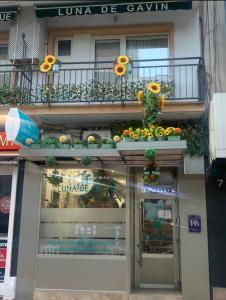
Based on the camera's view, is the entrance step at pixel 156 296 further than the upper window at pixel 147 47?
No

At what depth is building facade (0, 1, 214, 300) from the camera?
382 inches

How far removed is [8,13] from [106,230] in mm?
5842

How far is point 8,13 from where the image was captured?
35.7 ft

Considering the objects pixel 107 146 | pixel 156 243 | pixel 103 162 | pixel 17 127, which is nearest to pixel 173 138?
pixel 107 146

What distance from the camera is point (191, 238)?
379 inches

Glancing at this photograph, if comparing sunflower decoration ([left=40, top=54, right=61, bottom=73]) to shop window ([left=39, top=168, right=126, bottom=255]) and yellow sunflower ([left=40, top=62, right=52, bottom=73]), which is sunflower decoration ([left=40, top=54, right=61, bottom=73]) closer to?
yellow sunflower ([left=40, top=62, right=52, bottom=73])

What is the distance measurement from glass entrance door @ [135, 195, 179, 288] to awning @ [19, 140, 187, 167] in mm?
1134

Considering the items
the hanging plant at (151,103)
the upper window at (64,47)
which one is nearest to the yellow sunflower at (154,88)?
the hanging plant at (151,103)

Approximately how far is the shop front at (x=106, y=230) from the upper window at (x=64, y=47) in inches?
117

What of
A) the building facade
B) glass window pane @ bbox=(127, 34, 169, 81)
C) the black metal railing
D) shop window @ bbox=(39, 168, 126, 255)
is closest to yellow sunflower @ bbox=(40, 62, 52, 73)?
the building facade

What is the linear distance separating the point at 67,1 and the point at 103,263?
6.29 metres

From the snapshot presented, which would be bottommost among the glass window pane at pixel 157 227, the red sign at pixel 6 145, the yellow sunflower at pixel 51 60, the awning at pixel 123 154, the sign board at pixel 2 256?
the sign board at pixel 2 256

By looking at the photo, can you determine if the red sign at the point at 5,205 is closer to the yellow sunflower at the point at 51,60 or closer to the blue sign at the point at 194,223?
the yellow sunflower at the point at 51,60

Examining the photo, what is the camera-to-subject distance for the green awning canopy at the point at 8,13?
1085cm
